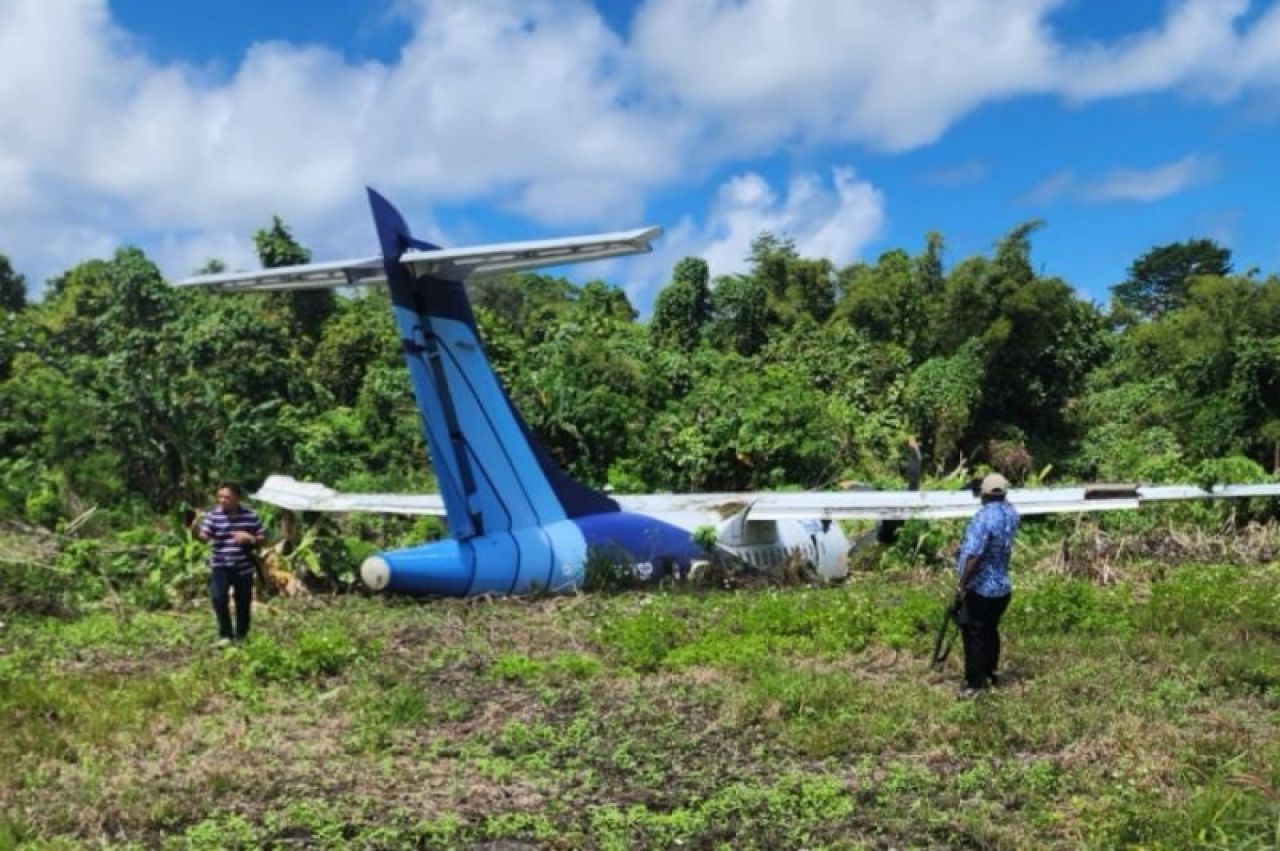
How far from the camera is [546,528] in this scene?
46.6 ft

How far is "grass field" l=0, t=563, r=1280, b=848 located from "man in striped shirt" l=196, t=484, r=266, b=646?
0.37m

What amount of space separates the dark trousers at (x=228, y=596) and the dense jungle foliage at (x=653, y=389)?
287 cm

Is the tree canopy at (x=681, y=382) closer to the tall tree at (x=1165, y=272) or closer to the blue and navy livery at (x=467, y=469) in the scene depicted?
the blue and navy livery at (x=467, y=469)

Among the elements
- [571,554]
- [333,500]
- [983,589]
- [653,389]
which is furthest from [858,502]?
[653,389]

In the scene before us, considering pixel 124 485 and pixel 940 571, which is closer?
pixel 940 571

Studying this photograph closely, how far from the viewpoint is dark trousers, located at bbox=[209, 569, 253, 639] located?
1153cm

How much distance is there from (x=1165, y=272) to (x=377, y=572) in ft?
201

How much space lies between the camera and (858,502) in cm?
1591

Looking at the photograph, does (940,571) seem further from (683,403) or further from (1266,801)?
(1266,801)

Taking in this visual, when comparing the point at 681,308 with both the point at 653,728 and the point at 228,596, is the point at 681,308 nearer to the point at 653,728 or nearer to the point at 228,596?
the point at 228,596

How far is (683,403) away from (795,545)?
24.7 feet

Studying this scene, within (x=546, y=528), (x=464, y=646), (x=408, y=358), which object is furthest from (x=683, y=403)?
(x=464, y=646)

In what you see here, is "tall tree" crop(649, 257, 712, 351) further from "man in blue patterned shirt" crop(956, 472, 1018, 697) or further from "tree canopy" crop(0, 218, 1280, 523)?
"man in blue patterned shirt" crop(956, 472, 1018, 697)

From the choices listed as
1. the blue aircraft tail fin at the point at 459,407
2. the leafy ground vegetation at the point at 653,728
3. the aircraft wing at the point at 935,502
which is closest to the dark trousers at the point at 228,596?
the leafy ground vegetation at the point at 653,728
